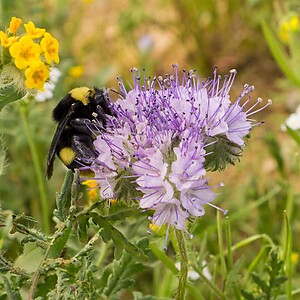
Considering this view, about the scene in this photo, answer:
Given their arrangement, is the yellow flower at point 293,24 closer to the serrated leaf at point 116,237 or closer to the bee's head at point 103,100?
the bee's head at point 103,100

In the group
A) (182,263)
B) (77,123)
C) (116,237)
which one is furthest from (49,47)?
(182,263)

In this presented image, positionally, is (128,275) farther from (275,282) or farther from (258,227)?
(258,227)

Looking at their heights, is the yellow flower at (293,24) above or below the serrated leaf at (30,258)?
above

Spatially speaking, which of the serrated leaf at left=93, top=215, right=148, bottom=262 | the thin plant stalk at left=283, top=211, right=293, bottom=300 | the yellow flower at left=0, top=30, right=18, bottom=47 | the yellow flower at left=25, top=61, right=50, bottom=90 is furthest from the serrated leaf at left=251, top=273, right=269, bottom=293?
the yellow flower at left=0, top=30, right=18, bottom=47

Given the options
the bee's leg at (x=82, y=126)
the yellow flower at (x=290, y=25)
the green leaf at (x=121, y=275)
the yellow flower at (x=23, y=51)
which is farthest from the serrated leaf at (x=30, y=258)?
the yellow flower at (x=290, y=25)

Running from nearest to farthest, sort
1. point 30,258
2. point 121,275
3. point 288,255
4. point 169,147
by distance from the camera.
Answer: point 169,147 → point 30,258 → point 121,275 → point 288,255

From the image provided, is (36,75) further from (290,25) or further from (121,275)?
(290,25)
